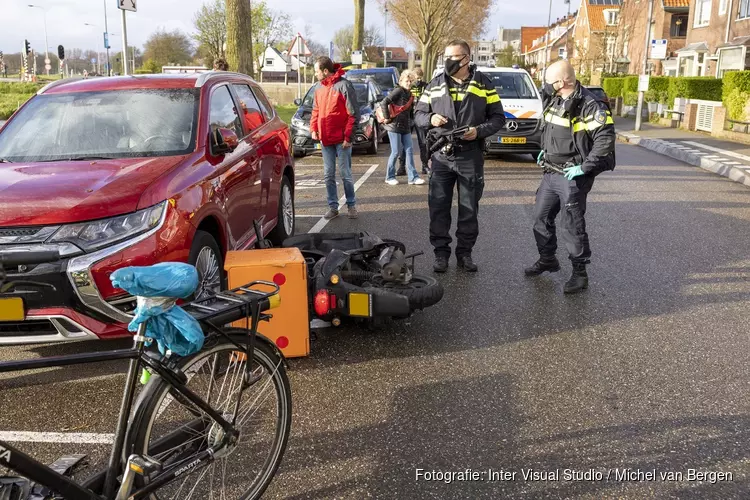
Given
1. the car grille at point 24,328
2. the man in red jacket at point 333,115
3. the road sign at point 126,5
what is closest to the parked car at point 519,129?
the man in red jacket at point 333,115

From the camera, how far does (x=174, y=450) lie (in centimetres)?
283

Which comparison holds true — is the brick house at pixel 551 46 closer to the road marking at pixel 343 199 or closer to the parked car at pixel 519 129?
the parked car at pixel 519 129

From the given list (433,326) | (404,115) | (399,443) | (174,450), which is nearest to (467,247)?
(433,326)

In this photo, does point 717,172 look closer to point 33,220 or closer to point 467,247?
point 467,247

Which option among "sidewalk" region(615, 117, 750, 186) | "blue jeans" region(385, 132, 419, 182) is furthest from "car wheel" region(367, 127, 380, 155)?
"sidewalk" region(615, 117, 750, 186)

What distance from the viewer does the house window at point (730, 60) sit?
38.2 metres

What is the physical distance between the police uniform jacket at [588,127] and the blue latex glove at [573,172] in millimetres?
36

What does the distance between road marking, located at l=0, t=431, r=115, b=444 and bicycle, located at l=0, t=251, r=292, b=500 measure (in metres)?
0.80

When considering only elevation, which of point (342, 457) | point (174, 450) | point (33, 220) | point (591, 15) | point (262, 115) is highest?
point (591, 15)

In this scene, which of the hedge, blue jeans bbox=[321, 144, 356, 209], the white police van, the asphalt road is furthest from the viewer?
the hedge

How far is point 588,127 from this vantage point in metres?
6.10

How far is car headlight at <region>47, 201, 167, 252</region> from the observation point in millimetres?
4121

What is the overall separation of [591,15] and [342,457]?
84.5 m

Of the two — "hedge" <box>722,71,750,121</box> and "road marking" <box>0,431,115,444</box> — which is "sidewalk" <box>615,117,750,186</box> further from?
"road marking" <box>0,431,115,444</box>
